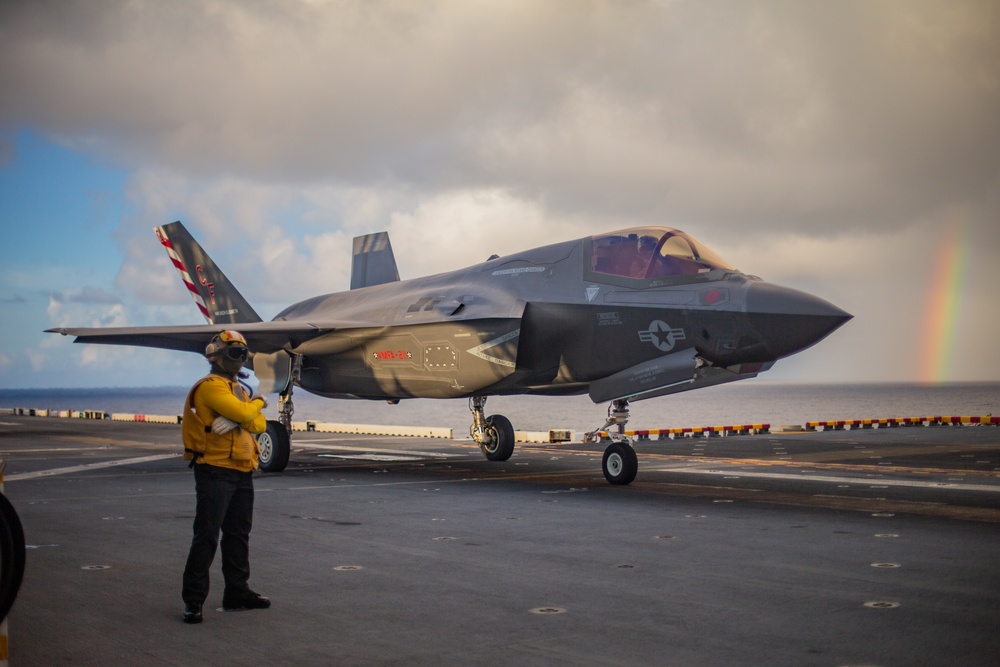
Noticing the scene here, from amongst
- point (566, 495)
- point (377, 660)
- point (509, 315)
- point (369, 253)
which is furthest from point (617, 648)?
point (369, 253)

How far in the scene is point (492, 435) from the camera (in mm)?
18219

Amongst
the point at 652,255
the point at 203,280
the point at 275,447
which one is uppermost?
the point at 203,280

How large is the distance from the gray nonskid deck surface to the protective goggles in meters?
1.70

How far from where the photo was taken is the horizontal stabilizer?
42.0 feet

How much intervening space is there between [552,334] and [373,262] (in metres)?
8.47

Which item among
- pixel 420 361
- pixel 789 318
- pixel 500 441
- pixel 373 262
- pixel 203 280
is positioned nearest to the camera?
pixel 789 318

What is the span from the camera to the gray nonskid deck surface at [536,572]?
4984 mm

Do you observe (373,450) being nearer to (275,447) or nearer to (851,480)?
(275,447)

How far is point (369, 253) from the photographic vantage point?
2183 cm

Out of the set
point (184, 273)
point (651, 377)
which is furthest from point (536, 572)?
point (184, 273)

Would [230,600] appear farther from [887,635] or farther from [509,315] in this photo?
[509,315]

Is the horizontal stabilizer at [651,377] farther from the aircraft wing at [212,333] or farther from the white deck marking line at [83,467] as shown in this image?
the white deck marking line at [83,467]

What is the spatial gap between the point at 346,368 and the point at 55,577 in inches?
426

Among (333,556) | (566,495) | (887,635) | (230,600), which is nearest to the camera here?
(887,635)
